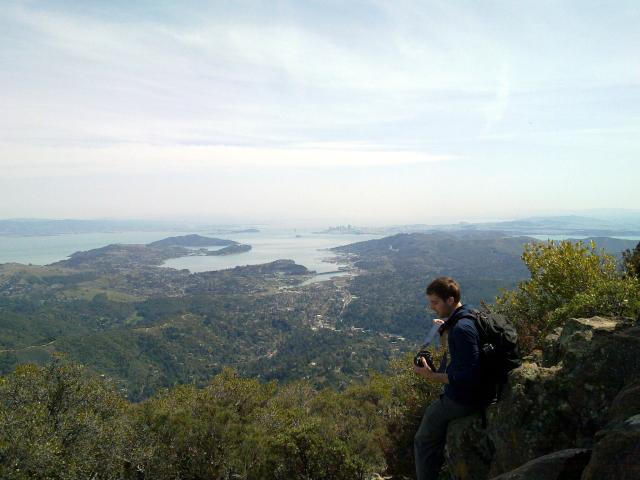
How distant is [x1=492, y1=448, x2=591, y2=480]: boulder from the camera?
4348 mm

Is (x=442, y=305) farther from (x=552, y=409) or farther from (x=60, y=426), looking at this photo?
(x=60, y=426)

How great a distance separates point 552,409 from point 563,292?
6548 mm

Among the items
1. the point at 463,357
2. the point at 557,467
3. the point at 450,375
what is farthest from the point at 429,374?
the point at 557,467

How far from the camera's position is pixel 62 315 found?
164 metres

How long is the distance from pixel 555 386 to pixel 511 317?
6378mm

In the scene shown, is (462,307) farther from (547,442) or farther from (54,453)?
(54,453)

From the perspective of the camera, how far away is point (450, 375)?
5582 millimetres

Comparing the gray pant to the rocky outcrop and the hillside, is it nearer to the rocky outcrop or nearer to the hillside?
the rocky outcrop

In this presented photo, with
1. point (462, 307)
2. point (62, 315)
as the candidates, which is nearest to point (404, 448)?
point (462, 307)

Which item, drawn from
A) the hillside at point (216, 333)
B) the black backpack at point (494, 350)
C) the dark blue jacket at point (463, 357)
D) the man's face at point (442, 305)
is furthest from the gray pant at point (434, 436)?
the hillside at point (216, 333)

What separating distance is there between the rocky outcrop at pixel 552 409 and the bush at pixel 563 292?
236 centimetres

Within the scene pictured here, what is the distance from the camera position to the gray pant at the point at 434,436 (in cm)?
598

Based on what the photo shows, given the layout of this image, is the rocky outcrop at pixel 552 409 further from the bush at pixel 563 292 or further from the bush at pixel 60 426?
the bush at pixel 60 426

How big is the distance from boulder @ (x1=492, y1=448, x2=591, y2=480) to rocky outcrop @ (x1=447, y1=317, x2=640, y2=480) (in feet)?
2.36
